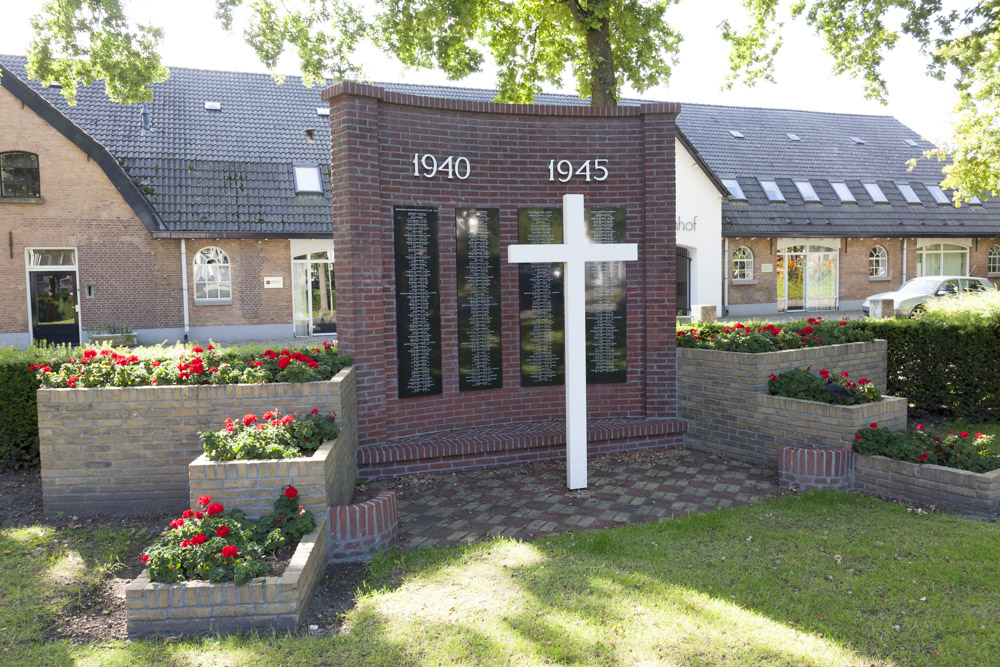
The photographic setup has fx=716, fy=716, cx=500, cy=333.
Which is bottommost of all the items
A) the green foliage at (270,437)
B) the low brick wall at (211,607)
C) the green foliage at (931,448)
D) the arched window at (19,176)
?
the low brick wall at (211,607)

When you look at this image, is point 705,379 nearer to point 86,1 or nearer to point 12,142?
point 86,1

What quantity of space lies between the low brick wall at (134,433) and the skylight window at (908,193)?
28.7m

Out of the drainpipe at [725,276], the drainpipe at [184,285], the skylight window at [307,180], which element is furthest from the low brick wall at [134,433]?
the drainpipe at [725,276]

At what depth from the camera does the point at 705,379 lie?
25.1 ft

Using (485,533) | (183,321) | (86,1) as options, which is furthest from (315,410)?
(183,321)

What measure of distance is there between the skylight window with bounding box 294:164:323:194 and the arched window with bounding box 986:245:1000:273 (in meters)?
27.1

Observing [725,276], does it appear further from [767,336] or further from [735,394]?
[735,394]

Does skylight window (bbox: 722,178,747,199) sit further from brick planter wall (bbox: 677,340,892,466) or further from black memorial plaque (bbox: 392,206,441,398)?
black memorial plaque (bbox: 392,206,441,398)

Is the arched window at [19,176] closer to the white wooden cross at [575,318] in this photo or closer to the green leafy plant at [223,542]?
the white wooden cross at [575,318]

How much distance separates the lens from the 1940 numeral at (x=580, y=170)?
7.75m

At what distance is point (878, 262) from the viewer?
1103 inches

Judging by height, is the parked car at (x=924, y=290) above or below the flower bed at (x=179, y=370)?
above

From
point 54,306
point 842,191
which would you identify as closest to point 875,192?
point 842,191

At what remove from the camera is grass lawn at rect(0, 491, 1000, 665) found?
356 cm
